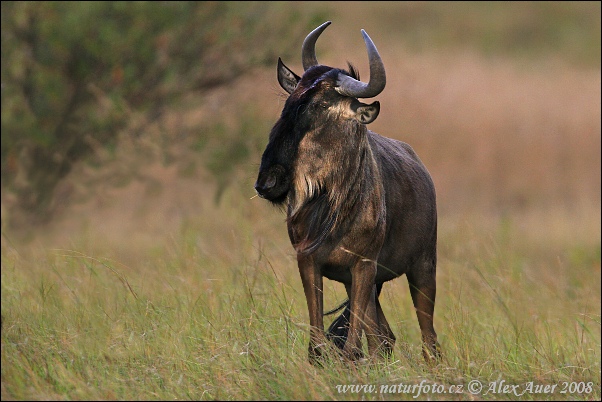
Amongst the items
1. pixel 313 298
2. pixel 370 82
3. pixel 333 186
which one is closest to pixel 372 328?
pixel 313 298

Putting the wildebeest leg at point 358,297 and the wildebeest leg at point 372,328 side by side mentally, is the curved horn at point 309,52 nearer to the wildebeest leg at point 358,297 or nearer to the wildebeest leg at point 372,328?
the wildebeest leg at point 358,297

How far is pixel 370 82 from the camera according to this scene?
231 inches

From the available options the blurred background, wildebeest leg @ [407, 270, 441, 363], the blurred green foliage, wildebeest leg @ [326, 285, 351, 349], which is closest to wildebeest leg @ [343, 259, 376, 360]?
wildebeest leg @ [326, 285, 351, 349]

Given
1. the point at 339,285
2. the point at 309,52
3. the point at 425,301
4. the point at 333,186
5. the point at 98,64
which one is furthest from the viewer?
the point at 98,64

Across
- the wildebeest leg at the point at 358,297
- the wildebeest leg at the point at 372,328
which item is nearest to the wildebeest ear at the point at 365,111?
the wildebeest leg at the point at 358,297

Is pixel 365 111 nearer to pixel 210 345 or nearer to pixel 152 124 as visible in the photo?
pixel 210 345

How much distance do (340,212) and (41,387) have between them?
1.90 m

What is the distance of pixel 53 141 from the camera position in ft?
46.1

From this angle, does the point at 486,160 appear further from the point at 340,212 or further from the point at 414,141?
the point at 340,212

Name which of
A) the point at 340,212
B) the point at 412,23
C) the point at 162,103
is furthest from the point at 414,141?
the point at 340,212

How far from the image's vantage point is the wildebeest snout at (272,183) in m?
5.90

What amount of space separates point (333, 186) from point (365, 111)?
0.47 meters

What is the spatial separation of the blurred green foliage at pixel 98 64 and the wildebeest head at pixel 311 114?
787 centimetres

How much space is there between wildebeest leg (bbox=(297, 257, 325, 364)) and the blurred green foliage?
7.99 m
